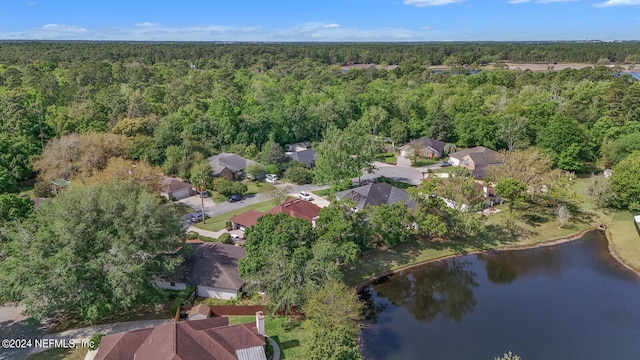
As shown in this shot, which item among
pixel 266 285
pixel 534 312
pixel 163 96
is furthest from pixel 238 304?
pixel 163 96

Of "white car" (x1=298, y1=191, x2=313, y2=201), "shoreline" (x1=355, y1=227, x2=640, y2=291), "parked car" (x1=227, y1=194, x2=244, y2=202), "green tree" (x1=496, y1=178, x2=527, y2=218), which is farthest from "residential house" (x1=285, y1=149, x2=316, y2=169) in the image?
"shoreline" (x1=355, y1=227, x2=640, y2=291)

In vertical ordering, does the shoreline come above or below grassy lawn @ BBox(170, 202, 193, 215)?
below

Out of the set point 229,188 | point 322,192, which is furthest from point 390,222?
point 229,188

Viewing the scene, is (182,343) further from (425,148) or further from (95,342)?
(425,148)

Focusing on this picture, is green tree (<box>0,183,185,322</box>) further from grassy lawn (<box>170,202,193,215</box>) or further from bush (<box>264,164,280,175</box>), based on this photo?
bush (<box>264,164,280,175</box>)

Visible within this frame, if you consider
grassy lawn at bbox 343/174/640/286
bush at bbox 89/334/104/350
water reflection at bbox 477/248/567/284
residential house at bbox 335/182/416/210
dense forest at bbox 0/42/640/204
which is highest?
dense forest at bbox 0/42/640/204

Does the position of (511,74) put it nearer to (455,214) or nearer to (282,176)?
(282,176)
